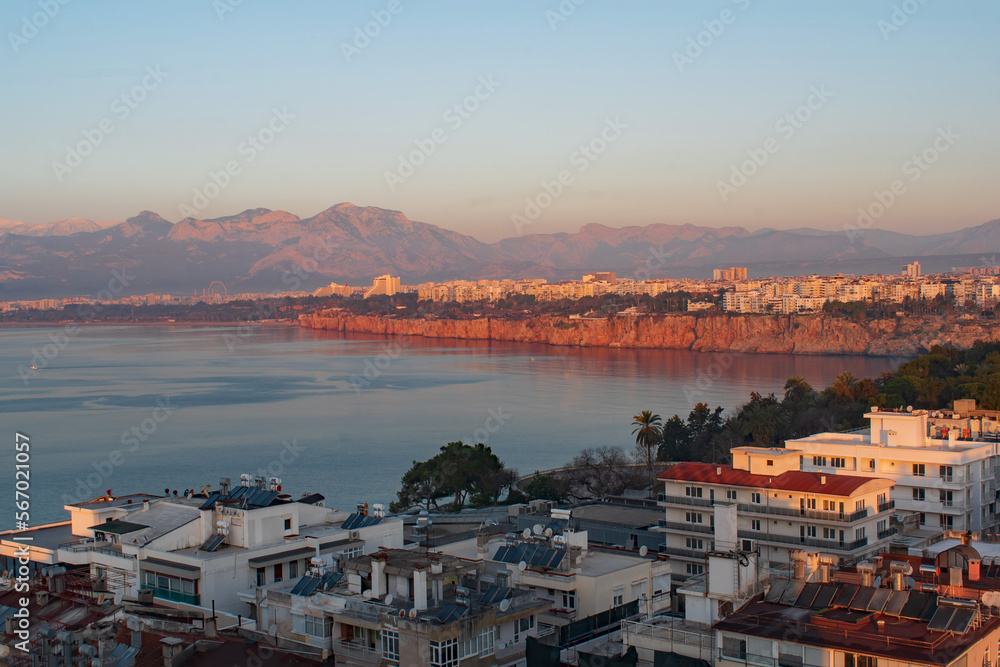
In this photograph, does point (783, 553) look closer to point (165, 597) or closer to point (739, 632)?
point (739, 632)

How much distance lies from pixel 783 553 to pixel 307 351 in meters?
65.6

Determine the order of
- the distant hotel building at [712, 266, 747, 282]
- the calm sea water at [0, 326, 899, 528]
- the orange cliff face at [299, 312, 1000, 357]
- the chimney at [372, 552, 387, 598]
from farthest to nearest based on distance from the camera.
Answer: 1. the distant hotel building at [712, 266, 747, 282]
2. the orange cliff face at [299, 312, 1000, 357]
3. the calm sea water at [0, 326, 899, 528]
4. the chimney at [372, 552, 387, 598]

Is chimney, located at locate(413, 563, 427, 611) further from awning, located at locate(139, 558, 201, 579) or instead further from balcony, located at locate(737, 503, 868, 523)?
balcony, located at locate(737, 503, 868, 523)

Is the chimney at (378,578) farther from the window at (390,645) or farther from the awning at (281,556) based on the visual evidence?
the awning at (281,556)

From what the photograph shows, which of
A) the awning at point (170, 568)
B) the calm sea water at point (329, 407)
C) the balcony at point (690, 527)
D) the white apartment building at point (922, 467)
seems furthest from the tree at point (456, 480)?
the awning at point (170, 568)

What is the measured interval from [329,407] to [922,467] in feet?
94.1

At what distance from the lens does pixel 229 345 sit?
83.2m

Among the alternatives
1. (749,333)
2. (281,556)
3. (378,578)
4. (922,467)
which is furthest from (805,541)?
(749,333)

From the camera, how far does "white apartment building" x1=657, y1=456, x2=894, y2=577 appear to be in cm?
945

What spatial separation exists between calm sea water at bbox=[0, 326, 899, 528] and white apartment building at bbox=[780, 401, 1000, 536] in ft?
33.7

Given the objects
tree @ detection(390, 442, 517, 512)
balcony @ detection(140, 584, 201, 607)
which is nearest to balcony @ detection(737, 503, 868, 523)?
balcony @ detection(140, 584, 201, 607)

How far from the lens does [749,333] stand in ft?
232

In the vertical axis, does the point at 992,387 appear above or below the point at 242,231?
below

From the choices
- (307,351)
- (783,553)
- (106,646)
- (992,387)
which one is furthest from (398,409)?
(307,351)
